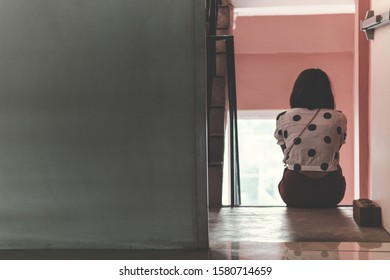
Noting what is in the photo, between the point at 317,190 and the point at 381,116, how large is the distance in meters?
0.76

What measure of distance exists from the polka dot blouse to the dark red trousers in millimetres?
58

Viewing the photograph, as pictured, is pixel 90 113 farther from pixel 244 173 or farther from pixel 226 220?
pixel 244 173

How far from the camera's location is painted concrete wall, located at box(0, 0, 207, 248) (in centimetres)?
205

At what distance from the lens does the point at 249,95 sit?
22.4 feet

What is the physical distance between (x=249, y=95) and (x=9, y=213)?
4.99 metres

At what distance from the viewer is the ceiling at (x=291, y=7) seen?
5.89 meters

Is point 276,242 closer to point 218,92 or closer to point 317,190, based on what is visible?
point 317,190

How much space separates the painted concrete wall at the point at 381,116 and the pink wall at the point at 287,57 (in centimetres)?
416

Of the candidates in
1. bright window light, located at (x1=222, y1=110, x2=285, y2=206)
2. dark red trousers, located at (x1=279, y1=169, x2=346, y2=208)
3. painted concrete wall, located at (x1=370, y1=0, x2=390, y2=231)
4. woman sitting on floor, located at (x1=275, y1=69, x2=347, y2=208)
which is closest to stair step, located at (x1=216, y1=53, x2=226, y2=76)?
woman sitting on floor, located at (x1=275, y1=69, x2=347, y2=208)

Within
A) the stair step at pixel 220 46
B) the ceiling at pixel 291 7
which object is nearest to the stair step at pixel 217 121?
the stair step at pixel 220 46

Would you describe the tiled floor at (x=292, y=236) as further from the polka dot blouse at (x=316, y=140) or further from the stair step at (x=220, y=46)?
the stair step at (x=220, y=46)

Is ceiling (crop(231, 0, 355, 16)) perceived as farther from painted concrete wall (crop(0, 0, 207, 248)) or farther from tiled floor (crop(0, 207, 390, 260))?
painted concrete wall (crop(0, 0, 207, 248))

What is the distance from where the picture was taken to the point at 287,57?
6793mm

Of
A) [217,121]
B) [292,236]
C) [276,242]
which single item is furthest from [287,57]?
[276,242]
